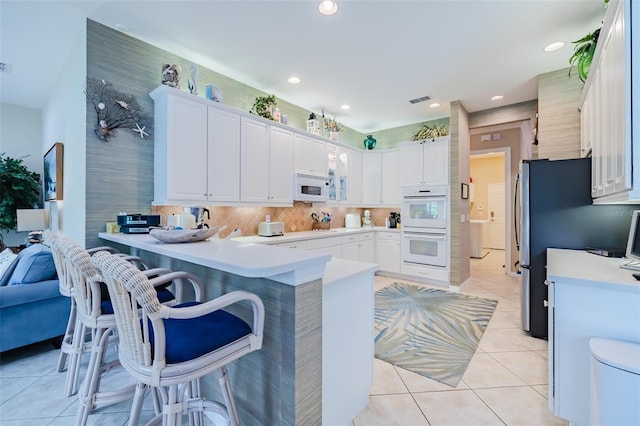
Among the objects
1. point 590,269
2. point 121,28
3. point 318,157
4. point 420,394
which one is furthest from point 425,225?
point 121,28

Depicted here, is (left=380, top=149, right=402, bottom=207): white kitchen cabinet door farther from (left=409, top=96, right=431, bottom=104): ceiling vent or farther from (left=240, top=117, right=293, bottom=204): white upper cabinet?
(left=240, top=117, right=293, bottom=204): white upper cabinet

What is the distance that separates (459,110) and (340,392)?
432 cm

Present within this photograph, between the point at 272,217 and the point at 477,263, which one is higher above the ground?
the point at 272,217

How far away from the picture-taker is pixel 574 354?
1.47 metres

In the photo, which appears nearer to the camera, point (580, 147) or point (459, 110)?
point (580, 147)

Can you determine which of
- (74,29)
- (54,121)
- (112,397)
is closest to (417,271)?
(112,397)

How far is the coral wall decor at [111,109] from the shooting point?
7.95ft

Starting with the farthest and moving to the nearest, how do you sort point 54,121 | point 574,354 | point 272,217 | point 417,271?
point 417,271 → point 272,217 → point 54,121 → point 574,354

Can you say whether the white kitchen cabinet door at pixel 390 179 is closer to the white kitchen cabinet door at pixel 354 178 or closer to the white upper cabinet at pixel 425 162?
the white upper cabinet at pixel 425 162

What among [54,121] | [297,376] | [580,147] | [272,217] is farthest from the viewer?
[272,217]

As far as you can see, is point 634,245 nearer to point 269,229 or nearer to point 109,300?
point 269,229

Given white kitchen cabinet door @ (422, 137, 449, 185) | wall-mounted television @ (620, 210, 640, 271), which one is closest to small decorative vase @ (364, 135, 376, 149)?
white kitchen cabinet door @ (422, 137, 449, 185)

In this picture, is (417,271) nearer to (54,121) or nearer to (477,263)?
(477,263)

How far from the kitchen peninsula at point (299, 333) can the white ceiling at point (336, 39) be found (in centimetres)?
210
